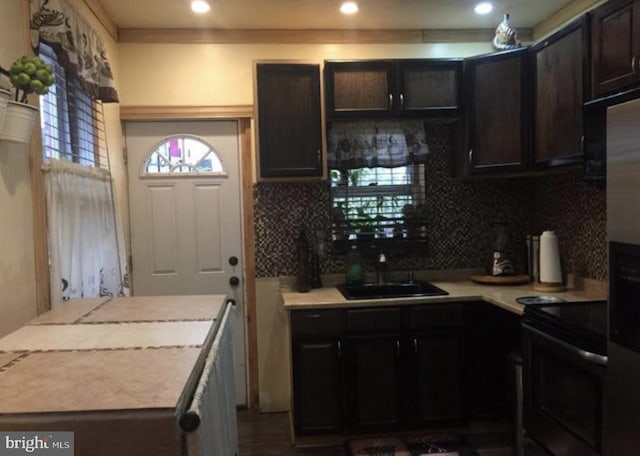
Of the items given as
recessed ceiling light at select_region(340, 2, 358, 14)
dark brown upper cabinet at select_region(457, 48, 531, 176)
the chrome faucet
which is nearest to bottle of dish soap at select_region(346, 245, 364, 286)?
the chrome faucet

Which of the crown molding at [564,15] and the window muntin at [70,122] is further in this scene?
the crown molding at [564,15]

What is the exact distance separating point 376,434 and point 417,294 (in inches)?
36.0

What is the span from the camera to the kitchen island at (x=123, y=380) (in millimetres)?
969

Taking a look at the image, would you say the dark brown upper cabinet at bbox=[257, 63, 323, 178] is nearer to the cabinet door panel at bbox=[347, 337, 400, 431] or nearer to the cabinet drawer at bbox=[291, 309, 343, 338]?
the cabinet drawer at bbox=[291, 309, 343, 338]

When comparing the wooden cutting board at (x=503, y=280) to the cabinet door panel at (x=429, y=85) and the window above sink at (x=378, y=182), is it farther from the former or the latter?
the cabinet door panel at (x=429, y=85)

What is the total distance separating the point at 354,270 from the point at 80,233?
178 cm

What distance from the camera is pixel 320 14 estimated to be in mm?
3143

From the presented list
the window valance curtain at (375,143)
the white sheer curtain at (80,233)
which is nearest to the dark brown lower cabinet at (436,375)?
the window valance curtain at (375,143)

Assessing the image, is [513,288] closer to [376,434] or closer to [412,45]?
[376,434]

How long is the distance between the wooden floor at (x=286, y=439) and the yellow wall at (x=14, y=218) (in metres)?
1.70

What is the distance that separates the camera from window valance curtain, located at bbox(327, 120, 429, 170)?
133 inches

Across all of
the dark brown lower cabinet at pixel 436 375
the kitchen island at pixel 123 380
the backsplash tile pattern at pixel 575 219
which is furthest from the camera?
the dark brown lower cabinet at pixel 436 375

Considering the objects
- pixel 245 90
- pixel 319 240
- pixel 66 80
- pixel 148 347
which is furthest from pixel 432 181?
pixel 148 347

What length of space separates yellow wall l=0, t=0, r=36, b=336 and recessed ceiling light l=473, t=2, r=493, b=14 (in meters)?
2.52
